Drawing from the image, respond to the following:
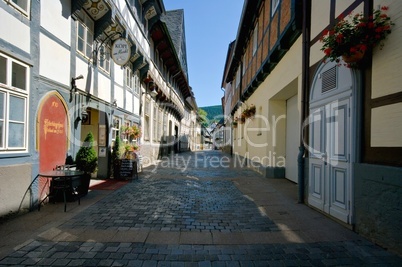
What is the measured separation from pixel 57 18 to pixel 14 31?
1598 millimetres

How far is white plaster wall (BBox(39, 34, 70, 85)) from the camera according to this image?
5.18m

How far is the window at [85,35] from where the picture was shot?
6.90 meters

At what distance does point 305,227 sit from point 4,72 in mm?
5739

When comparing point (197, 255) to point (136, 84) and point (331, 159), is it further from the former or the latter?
point (136, 84)

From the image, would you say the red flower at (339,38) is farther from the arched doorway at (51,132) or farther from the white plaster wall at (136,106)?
the white plaster wall at (136,106)

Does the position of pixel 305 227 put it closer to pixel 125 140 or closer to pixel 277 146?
pixel 277 146

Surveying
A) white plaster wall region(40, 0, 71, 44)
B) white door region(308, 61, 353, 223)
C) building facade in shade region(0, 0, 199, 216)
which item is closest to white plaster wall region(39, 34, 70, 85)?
building facade in shade region(0, 0, 199, 216)

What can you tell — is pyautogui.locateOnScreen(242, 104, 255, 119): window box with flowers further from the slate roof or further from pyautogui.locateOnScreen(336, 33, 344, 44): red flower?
the slate roof

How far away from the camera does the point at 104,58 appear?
838 cm

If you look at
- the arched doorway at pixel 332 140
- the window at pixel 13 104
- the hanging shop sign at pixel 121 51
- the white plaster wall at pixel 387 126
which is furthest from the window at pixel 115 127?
the white plaster wall at pixel 387 126

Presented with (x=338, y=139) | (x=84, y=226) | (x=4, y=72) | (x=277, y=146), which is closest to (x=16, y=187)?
(x=84, y=226)

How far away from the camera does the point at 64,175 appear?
4.89m

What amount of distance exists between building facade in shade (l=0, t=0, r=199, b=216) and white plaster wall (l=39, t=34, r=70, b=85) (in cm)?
2

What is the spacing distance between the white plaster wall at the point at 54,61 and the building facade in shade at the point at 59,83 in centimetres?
2
